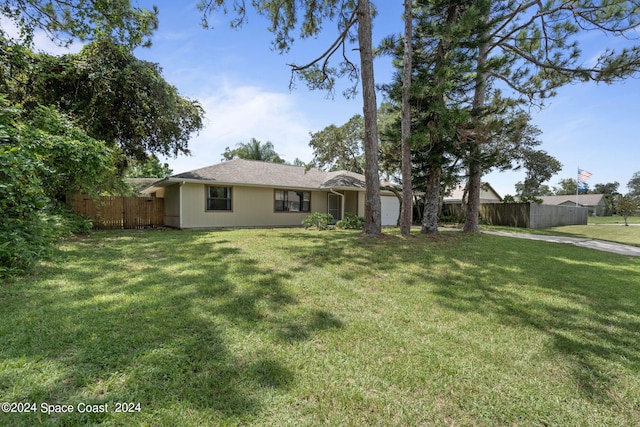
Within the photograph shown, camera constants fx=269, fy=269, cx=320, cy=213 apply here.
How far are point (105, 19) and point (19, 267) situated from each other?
9.15 meters

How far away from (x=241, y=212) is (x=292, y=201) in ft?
9.94

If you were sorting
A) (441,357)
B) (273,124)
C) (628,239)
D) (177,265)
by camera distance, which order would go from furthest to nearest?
(273,124)
(628,239)
(177,265)
(441,357)

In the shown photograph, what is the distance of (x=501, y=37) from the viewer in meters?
11.1

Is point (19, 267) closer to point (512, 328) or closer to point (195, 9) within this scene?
point (512, 328)

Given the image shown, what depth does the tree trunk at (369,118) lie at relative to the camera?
8.59 meters

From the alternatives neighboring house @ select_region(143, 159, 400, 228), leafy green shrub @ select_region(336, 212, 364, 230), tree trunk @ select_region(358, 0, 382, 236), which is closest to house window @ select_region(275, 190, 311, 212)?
neighboring house @ select_region(143, 159, 400, 228)

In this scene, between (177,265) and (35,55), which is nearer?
(177,265)

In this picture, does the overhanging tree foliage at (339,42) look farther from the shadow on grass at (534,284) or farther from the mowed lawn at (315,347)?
the mowed lawn at (315,347)

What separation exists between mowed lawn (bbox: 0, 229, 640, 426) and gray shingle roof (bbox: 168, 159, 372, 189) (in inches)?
318

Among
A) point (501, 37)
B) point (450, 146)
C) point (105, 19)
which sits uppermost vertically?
point (501, 37)

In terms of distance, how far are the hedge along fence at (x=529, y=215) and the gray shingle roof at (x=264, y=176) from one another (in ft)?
36.1

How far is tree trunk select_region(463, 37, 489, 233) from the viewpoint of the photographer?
9.34 metres

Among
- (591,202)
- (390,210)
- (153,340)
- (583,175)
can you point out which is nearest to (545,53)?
(390,210)

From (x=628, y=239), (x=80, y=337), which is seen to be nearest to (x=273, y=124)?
(x=80, y=337)
